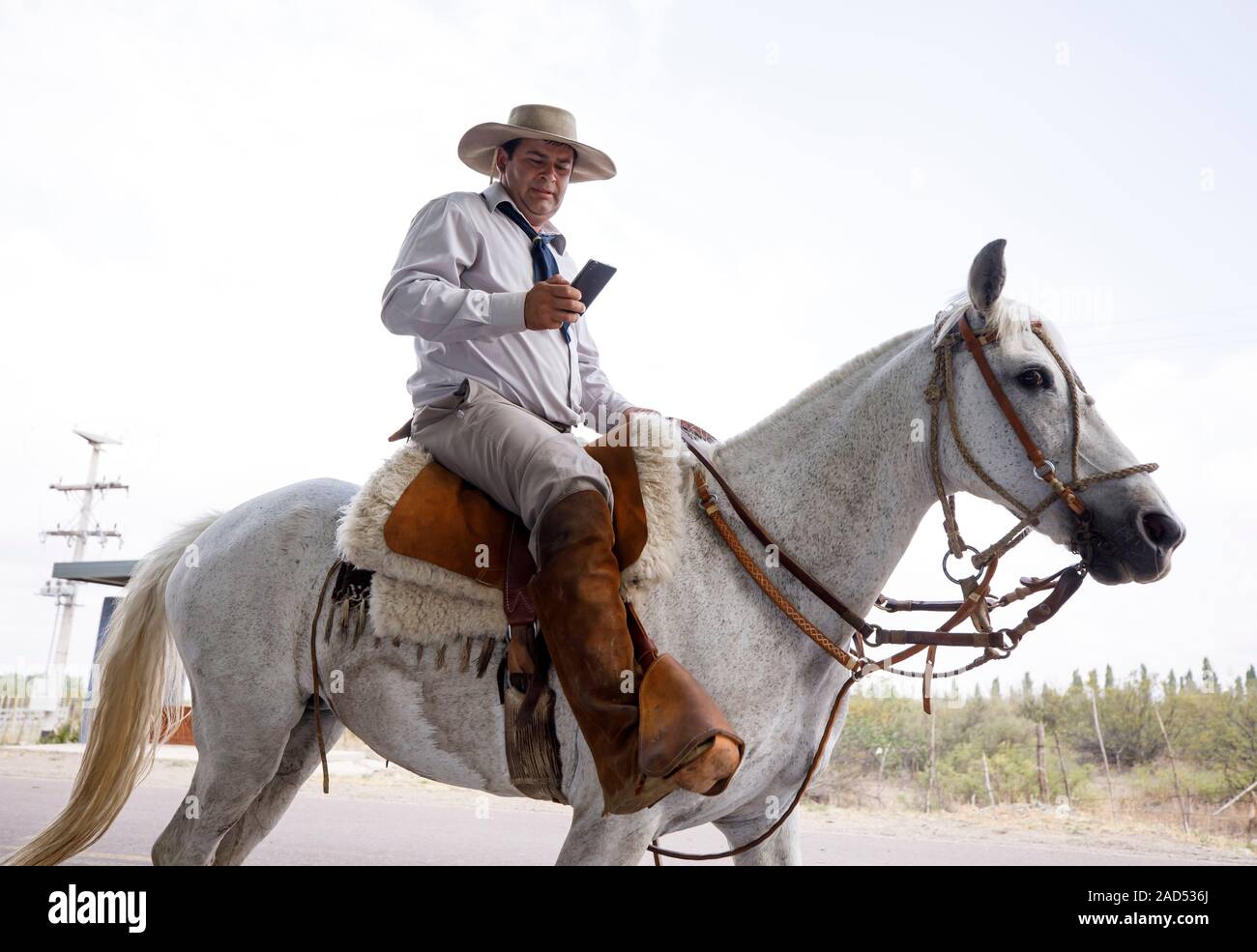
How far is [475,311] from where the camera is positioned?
266 cm

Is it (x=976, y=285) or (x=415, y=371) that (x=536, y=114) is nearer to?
(x=415, y=371)

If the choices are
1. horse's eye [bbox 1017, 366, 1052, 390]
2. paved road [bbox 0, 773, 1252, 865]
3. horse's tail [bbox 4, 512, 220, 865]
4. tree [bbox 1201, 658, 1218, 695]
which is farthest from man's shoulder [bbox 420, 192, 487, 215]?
tree [bbox 1201, 658, 1218, 695]

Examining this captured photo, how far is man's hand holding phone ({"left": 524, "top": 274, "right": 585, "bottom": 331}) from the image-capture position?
8.37 ft

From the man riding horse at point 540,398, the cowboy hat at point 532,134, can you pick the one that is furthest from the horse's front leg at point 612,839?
the cowboy hat at point 532,134

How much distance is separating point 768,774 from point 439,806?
8.55 metres

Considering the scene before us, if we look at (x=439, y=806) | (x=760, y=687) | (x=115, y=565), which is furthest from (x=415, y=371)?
(x=115, y=565)

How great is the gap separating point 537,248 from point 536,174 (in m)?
0.26

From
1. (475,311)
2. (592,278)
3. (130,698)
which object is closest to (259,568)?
(130,698)

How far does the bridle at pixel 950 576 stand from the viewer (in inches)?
93.9

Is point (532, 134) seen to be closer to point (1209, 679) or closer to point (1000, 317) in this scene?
point (1000, 317)

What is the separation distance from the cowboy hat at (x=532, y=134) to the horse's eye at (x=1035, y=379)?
5.40 feet

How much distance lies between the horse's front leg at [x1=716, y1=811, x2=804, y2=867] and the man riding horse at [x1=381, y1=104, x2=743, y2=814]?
1.98 ft

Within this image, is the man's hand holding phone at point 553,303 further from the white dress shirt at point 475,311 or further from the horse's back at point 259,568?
the horse's back at point 259,568

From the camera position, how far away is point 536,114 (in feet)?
10.4
